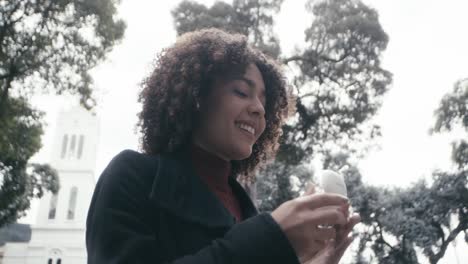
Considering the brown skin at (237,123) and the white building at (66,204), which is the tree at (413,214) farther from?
the white building at (66,204)

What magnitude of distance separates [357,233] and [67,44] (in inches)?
609

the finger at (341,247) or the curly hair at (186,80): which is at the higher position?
the curly hair at (186,80)

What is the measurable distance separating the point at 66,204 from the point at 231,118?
48.1m

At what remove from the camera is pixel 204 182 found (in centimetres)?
130

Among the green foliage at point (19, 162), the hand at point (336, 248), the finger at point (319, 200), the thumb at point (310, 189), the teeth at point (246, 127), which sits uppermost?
the green foliage at point (19, 162)

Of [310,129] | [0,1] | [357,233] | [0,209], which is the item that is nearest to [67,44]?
[0,1]

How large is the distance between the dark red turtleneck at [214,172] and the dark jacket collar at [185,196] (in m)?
0.12

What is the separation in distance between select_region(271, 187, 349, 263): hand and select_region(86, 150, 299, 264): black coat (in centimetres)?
2

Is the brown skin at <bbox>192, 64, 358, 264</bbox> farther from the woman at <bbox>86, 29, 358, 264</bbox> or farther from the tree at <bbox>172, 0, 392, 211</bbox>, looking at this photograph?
the tree at <bbox>172, 0, 392, 211</bbox>

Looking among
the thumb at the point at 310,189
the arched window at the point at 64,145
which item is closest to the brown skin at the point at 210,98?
the thumb at the point at 310,189

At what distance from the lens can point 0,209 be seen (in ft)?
40.9

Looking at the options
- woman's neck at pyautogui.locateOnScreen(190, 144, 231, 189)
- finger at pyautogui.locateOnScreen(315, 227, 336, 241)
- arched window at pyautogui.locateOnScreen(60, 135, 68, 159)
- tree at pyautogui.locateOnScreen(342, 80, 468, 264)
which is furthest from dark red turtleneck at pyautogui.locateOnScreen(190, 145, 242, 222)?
arched window at pyautogui.locateOnScreen(60, 135, 68, 159)

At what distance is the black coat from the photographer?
0.93 meters

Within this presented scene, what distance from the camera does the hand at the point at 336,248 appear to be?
128 cm
